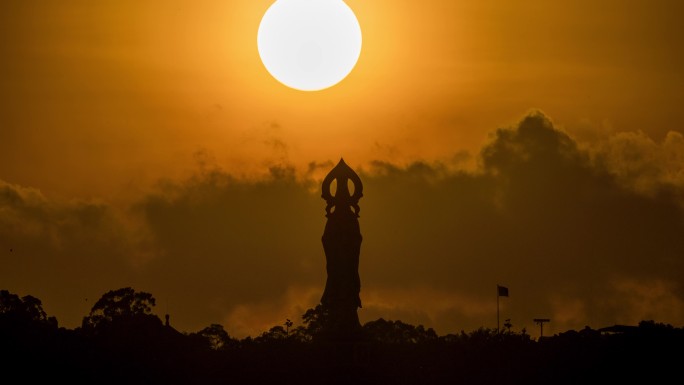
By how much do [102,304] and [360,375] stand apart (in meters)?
37.6

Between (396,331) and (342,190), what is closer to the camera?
(342,190)

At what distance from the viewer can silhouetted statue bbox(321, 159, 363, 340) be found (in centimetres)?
7788

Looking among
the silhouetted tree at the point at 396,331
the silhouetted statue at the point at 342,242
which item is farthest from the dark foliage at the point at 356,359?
the silhouetted tree at the point at 396,331

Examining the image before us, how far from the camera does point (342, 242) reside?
3073 inches

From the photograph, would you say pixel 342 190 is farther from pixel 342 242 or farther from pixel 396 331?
pixel 396 331

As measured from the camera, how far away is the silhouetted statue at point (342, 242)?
77875 mm

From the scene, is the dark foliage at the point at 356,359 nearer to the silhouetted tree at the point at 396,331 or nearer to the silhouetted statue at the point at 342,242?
the silhouetted statue at the point at 342,242

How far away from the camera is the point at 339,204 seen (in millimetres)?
78125

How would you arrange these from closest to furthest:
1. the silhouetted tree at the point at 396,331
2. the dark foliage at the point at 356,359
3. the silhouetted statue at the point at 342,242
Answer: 1. the dark foliage at the point at 356,359
2. the silhouetted statue at the point at 342,242
3. the silhouetted tree at the point at 396,331

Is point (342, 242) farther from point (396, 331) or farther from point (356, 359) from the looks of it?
point (396, 331)

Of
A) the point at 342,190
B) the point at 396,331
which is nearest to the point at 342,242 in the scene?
the point at 342,190

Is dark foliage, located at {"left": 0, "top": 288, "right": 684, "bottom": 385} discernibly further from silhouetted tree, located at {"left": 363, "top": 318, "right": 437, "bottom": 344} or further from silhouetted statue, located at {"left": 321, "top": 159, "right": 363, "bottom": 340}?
silhouetted tree, located at {"left": 363, "top": 318, "right": 437, "bottom": 344}

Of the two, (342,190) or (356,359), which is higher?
(342,190)

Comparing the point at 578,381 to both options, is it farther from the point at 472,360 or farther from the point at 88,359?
the point at 88,359
